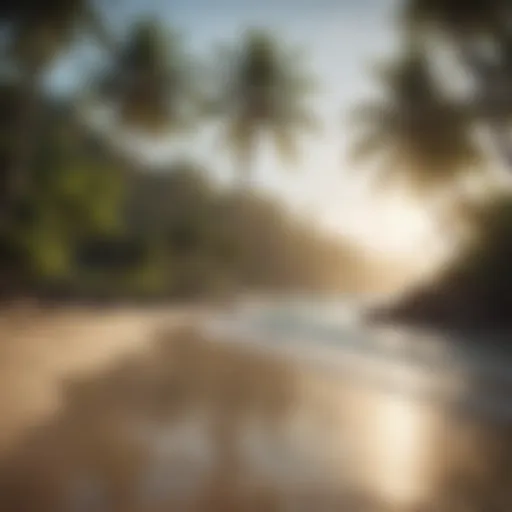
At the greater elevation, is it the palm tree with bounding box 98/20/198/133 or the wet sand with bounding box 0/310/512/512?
the palm tree with bounding box 98/20/198/133

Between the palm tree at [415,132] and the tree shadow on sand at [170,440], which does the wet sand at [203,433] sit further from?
the palm tree at [415,132]

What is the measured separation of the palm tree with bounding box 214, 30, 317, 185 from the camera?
1.25m

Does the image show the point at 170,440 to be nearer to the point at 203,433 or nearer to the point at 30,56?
the point at 203,433

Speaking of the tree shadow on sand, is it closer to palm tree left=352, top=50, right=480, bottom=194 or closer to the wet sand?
the wet sand

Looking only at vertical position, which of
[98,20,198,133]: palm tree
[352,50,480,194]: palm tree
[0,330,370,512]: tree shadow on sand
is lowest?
[0,330,370,512]: tree shadow on sand

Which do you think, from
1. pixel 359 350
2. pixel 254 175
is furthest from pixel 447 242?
pixel 254 175

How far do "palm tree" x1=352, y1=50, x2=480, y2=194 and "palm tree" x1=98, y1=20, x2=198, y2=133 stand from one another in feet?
1.09

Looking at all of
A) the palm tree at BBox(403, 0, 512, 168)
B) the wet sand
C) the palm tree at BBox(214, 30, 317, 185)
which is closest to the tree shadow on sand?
the wet sand

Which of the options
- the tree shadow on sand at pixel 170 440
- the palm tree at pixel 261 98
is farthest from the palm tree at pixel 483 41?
the tree shadow on sand at pixel 170 440

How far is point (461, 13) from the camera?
1245mm

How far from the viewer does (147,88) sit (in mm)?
1307

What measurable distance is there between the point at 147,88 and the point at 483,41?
61 cm

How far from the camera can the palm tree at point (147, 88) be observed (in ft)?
4.25

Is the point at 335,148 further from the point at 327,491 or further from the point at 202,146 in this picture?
the point at 327,491
